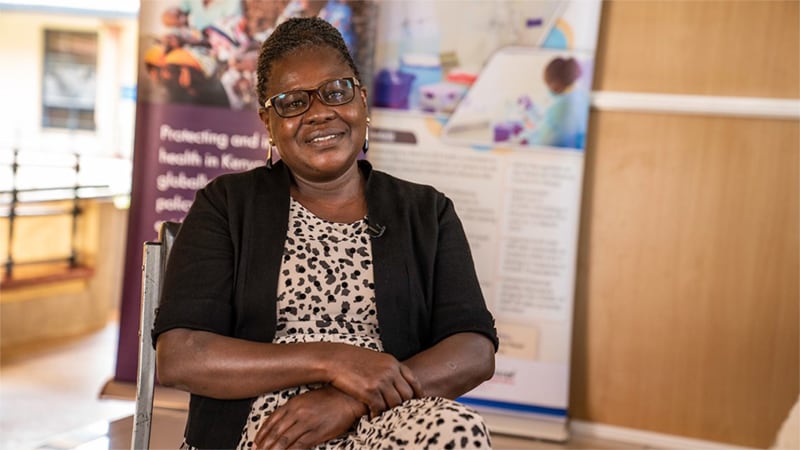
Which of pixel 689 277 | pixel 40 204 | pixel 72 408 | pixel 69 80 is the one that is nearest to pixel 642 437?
pixel 689 277

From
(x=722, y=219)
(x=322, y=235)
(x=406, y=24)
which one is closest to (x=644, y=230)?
(x=722, y=219)

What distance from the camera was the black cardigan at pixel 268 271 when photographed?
192 cm

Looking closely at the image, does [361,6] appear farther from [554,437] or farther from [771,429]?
[771,429]

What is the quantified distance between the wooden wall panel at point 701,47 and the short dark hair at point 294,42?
2.06 meters

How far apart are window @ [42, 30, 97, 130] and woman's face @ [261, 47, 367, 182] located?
47.2 ft

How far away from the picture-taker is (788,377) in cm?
375

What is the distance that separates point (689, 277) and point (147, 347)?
8.24 ft

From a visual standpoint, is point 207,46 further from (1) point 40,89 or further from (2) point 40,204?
(1) point 40,89

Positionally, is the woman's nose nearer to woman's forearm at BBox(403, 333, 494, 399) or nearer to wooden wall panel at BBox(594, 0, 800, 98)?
woman's forearm at BBox(403, 333, 494, 399)

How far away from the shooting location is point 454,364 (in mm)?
1965

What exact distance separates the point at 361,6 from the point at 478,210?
0.95 m

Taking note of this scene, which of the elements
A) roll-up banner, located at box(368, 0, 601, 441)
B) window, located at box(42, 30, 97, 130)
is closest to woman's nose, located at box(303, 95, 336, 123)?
roll-up banner, located at box(368, 0, 601, 441)

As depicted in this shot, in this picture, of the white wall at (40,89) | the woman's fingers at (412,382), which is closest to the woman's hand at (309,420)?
the woman's fingers at (412,382)

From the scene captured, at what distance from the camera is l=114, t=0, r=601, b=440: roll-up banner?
3760mm
